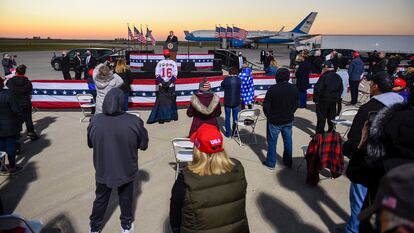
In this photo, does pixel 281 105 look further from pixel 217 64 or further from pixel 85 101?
pixel 217 64

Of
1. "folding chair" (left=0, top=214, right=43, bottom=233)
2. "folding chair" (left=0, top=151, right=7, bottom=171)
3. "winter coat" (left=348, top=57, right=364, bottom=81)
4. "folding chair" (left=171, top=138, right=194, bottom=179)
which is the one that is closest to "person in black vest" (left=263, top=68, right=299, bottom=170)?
"folding chair" (left=171, top=138, right=194, bottom=179)

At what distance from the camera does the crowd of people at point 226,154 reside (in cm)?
180

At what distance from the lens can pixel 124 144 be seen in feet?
11.7

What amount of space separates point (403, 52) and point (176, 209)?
43.0 metres

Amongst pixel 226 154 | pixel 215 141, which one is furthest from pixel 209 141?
pixel 226 154

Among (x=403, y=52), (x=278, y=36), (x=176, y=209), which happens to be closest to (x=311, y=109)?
(x=176, y=209)

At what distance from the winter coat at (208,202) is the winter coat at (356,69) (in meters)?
10.5

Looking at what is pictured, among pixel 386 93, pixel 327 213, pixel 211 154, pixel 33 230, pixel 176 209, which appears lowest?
pixel 327 213

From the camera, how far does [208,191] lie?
2.25 metres

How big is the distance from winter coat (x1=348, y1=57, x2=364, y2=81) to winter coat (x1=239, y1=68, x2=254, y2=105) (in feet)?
14.0

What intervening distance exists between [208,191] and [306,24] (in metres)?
66.7

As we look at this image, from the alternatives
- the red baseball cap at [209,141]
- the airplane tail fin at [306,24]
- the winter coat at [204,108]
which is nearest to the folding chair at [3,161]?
the winter coat at [204,108]

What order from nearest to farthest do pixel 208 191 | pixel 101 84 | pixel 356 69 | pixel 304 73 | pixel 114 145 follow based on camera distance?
pixel 208 191 → pixel 114 145 → pixel 101 84 → pixel 304 73 → pixel 356 69

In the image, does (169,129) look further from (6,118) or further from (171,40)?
(171,40)
